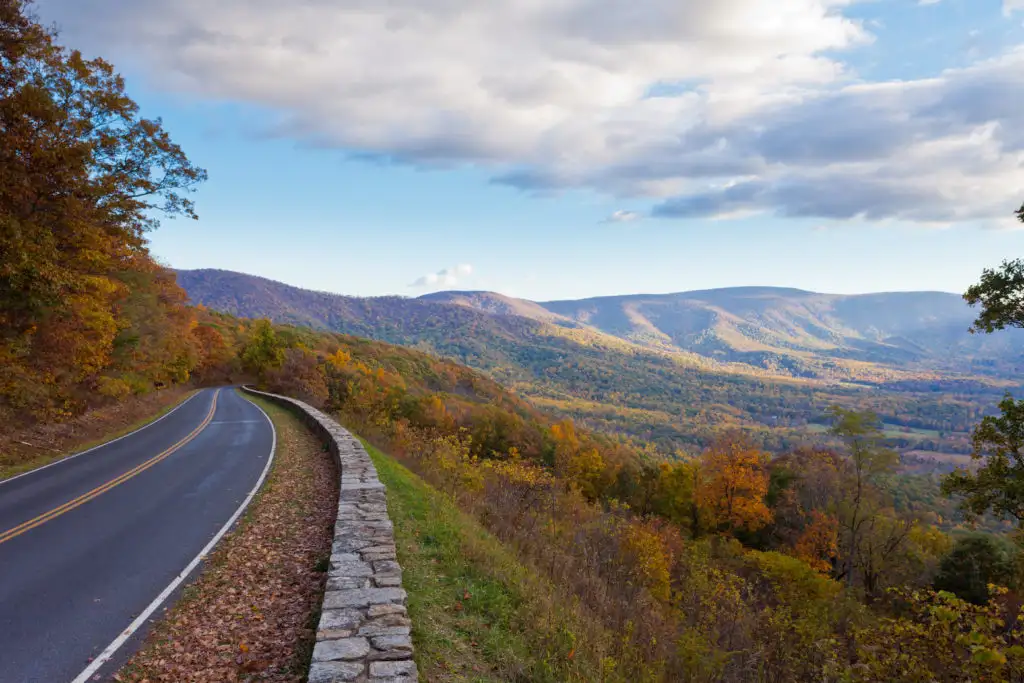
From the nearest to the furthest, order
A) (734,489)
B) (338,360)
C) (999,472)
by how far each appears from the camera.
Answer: (999,472)
(734,489)
(338,360)

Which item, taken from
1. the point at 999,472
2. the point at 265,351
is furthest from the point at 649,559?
the point at 265,351

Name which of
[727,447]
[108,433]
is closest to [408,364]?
[727,447]

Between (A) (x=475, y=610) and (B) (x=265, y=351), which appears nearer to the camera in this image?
(A) (x=475, y=610)

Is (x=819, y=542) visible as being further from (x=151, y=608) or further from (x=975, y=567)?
(x=151, y=608)

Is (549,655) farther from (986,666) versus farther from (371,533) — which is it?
(986,666)

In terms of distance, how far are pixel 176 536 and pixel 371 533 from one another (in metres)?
3.99

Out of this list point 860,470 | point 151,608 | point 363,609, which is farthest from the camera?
point 860,470

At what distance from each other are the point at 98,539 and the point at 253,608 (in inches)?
181

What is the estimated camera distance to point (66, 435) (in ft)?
66.9

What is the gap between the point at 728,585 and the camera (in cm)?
2659

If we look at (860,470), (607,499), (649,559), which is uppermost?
(860,470)

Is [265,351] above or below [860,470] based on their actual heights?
above

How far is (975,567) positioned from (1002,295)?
2570 cm

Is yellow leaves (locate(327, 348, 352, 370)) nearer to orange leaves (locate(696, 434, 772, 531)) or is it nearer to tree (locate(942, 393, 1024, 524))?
orange leaves (locate(696, 434, 772, 531))
